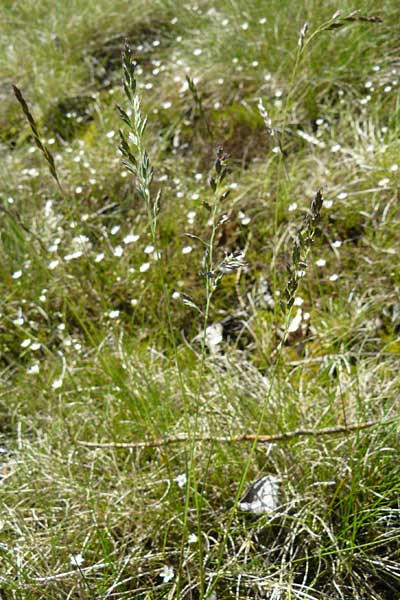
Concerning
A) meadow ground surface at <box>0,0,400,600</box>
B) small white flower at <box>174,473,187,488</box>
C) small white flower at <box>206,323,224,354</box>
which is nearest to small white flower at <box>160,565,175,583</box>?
meadow ground surface at <box>0,0,400,600</box>

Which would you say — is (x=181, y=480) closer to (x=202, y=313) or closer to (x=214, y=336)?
(x=202, y=313)

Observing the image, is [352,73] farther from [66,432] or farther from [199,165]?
[66,432]

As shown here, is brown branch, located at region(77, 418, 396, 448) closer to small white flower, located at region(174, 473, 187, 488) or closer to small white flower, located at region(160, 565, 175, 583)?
small white flower, located at region(174, 473, 187, 488)

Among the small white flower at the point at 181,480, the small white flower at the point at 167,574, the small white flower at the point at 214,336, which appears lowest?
the small white flower at the point at 214,336

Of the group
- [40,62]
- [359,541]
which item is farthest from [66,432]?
[40,62]

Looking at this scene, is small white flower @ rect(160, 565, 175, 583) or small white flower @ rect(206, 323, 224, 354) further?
small white flower @ rect(206, 323, 224, 354)

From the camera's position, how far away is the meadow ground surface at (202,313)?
1.86 meters

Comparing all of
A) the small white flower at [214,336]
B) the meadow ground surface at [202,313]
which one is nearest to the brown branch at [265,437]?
the meadow ground surface at [202,313]

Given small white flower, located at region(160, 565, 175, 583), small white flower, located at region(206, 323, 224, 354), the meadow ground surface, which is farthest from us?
small white flower, located at region(206, 323, 224, 354)

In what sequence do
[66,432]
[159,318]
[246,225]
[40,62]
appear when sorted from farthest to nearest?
[40,62] → [246,225] → [159,318] → [66,432]

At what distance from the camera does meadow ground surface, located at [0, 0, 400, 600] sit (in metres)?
1.86

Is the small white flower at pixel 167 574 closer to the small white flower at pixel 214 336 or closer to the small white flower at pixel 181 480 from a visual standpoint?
the small white flower at pixel 181 480

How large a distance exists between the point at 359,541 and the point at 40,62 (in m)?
4.49

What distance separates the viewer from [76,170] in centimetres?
392
